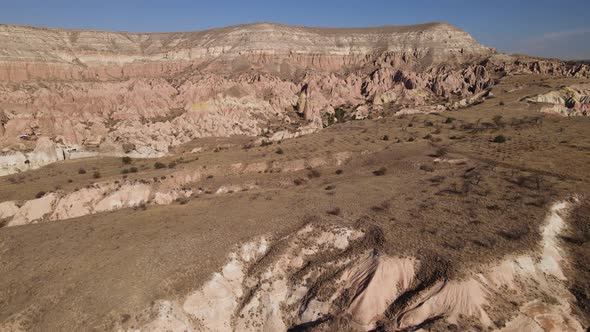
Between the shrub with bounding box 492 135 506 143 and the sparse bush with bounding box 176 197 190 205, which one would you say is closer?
the sparse bush with bounding box 176 197 190 205

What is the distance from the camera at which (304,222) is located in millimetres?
21125

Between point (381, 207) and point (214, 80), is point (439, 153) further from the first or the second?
point (214, 80)

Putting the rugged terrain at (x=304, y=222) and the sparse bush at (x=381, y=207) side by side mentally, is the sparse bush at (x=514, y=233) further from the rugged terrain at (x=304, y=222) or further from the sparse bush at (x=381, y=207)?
the sparse bush at (x=381, y=207)

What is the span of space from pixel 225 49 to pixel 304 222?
81.1m

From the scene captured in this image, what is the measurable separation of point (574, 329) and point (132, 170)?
1470 inches

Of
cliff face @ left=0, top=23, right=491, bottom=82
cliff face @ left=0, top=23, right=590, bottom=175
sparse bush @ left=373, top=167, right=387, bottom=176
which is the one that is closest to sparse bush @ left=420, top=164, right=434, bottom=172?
sparse bush @ left=373, top=167, right=387, bottom=176

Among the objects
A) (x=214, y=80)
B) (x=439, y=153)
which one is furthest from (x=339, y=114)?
(x=439, y=153)

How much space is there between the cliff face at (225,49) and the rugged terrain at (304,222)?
18.1m

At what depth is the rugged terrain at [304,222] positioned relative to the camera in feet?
50.7

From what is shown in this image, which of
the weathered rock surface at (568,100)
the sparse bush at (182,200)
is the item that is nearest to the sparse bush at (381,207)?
the sparse bush at (182,200)

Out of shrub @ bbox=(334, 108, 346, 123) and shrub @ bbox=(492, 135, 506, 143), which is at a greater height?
shrub @ bbox=(492, 135, 506, 143)

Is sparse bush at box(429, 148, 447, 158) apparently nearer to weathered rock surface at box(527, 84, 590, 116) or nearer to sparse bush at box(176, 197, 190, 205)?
sparse bush at box(176, 197, 190, 205)

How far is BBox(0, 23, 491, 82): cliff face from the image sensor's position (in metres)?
78.0

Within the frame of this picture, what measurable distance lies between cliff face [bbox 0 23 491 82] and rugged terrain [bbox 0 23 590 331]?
18131 millimetres
